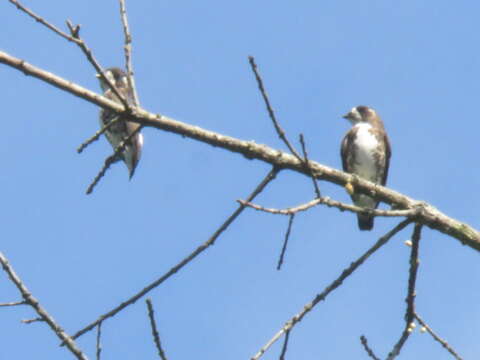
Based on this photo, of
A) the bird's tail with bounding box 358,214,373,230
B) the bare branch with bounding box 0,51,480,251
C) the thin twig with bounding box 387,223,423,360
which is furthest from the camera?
the bird's tail with bounding box 358,214,373,230

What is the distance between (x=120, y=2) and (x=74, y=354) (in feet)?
5.00

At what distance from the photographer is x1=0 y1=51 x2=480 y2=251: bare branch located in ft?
10.7

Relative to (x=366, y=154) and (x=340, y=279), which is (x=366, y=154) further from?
(x=340, y=279)

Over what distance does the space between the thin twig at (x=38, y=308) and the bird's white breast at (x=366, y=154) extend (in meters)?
6.03

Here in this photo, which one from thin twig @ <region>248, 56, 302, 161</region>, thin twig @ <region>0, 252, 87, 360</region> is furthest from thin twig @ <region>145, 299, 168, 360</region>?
thin twig @ <region>248, 56, 302, 161</region>

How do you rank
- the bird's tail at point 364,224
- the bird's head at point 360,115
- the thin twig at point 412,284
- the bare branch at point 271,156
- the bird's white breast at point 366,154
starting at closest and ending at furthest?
the bare branch at point 271,156
the thin twig at point 412,284
the bird's white breast at point 366,154
the bird's tail at point 364,224
the bird's head at point 360,115

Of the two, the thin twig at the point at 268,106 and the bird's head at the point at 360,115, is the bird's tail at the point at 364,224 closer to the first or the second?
the bird's head at the point at 360,115

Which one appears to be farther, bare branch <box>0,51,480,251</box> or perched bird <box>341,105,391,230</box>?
perched bird <box>341,105,391,230</box>

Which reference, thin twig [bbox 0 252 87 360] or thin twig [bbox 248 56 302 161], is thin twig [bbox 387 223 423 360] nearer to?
thin twig [bbox 248 56 302 161]

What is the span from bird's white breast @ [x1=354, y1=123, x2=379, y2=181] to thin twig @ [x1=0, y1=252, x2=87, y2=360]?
237 inches

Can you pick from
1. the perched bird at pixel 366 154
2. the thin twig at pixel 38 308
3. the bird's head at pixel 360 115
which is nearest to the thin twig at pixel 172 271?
the thin twig at pixel 38 308

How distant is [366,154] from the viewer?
862 centimetres

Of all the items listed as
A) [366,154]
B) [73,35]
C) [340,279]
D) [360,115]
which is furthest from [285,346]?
[360,115]

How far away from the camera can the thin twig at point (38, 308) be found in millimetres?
2790
